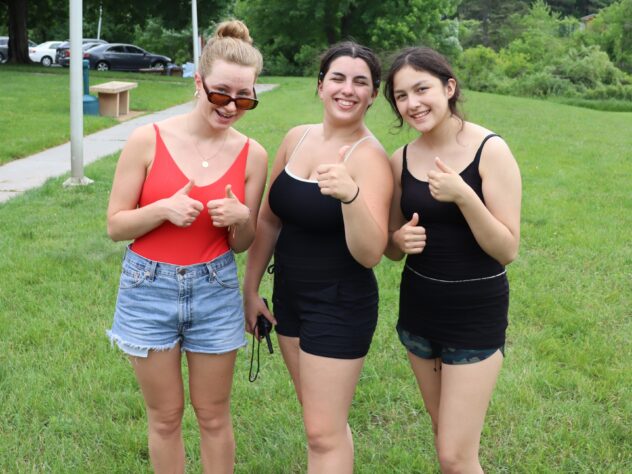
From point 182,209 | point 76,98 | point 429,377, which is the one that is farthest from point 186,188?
point 76,98

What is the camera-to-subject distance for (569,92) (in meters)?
37.2

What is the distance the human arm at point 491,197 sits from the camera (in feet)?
7.35

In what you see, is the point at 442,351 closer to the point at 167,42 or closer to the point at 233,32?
the point at 233,32

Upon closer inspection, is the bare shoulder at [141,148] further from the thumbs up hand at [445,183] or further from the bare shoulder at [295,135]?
the thumbs up hand at [445,183]

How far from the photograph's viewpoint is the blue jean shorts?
96.7 inches

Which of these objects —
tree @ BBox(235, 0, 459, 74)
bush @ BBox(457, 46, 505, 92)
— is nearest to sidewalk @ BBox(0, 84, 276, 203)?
tree @ BBox(235, 0, 459, 74)

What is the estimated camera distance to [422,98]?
242 centimetres

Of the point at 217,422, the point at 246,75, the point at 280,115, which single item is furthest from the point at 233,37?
the point at 280,115

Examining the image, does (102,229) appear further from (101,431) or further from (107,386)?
(101,431)

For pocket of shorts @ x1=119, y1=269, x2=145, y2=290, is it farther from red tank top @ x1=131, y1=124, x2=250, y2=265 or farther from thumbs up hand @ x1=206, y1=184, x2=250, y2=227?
thumbs up hand @ x1=206, y1=184, x2=250, y2=227

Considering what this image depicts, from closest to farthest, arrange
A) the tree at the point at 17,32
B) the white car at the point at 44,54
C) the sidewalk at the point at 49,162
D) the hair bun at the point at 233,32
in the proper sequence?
1. the hair bun at the point at 233,32
2. the sidewalk at the point at 49,162
3. the tree at the point at 17,32
4. the white car at the point at 44,54

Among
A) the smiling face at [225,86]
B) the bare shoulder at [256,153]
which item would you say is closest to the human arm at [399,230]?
the bare shoulder at [256,153]

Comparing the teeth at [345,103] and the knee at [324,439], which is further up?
the teeth at [345,103]

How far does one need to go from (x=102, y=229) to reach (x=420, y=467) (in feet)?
14.5
